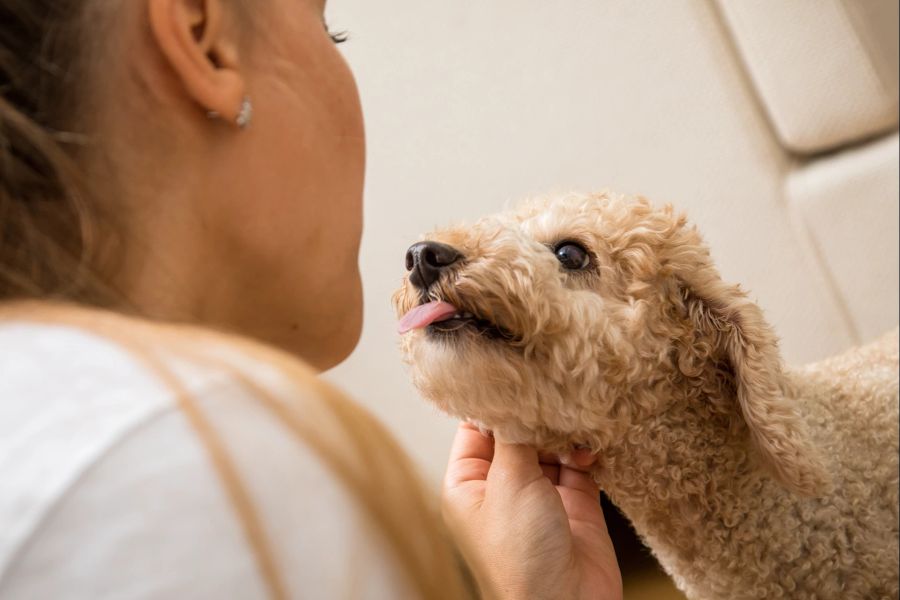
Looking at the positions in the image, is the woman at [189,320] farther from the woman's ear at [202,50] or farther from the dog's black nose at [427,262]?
the dog's black nose at [427,262]

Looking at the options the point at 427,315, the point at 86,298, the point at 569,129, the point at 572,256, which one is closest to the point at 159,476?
the point at 86,298

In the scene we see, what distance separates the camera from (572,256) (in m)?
0.75

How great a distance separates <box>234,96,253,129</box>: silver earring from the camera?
47 cm

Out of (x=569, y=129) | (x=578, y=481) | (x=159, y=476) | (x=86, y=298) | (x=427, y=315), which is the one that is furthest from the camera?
(x=569, y=129)

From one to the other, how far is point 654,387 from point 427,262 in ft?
0.78

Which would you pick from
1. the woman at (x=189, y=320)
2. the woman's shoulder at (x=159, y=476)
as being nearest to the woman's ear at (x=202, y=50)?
the woman at (x=189, y=320)

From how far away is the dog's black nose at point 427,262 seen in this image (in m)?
0.68

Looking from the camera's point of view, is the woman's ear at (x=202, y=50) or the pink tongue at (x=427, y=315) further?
the pink tongue at (x=427, y=315)

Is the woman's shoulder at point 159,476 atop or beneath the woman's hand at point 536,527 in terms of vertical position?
atop

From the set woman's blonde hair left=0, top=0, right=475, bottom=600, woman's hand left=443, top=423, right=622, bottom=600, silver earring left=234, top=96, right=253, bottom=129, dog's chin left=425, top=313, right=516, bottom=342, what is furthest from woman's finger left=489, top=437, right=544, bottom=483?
silver earring left=234, top=96, right=253, bottom=129

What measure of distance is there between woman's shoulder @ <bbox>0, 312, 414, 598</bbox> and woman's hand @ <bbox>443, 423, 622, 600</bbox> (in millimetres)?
311

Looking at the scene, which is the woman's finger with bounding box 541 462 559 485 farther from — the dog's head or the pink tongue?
the pink tongue

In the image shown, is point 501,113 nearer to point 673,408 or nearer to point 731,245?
point 731,245

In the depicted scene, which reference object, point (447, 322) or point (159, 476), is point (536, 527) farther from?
point (159, 476)
